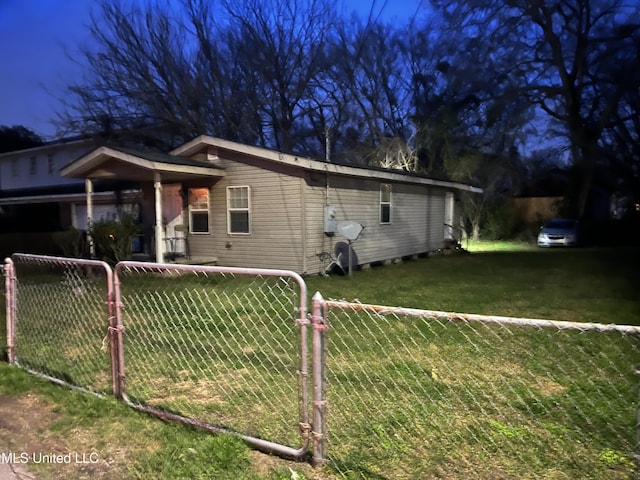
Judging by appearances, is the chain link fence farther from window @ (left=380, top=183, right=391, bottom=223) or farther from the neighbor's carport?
window @ (left=380, top=183, right=391, bottom=223)

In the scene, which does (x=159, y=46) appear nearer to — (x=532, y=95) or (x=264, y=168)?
(x=264, y=168)

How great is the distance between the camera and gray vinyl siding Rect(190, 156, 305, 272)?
1075 cm

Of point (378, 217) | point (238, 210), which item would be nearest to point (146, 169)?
point (238, 210)

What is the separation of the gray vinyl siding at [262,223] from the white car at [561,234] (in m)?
15.1

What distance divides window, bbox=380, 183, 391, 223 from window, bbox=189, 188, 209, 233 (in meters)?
4.92

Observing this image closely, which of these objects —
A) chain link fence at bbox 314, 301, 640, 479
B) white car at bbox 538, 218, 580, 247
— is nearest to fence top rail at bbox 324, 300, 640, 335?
chain link fence at bbox 314, 301, 640, 479

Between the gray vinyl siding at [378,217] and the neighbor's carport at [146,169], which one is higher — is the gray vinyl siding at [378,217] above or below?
below

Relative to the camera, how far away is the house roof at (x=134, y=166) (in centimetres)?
1059

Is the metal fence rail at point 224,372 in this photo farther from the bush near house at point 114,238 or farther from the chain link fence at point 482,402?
the bush near house at point 114,238

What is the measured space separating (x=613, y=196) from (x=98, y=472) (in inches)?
1376

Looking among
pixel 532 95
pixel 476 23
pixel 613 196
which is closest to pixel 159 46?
pixel 476 23

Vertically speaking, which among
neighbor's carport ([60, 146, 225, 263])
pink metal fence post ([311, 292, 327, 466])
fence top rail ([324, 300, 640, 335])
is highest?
neighbor's carport ([60, 146, 225, 263])

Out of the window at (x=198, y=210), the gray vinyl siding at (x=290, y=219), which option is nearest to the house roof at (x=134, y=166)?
the window at (x=198, y=210)

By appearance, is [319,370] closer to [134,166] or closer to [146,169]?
[146,169]
